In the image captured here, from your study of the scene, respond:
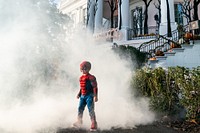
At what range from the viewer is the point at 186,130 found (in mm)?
4434

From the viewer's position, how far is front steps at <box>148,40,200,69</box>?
850cm

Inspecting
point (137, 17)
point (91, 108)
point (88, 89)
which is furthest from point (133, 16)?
point (91, 108)

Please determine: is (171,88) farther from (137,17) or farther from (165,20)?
(137,17)

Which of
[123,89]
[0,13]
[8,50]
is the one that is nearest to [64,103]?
[123,89]

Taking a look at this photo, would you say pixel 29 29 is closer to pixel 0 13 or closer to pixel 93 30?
pixel 0 13

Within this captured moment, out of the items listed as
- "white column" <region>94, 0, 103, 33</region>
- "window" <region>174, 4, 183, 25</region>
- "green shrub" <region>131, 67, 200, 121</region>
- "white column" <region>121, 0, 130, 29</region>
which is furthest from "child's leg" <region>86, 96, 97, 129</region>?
"white column" <region>94, 0, 103, 33</region>

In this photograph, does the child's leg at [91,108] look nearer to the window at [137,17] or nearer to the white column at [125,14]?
the white column at [125,14]

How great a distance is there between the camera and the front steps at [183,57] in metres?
8.50

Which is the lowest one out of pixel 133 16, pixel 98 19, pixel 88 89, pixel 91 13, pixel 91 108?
pixel 91 108

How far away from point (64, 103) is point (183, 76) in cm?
326

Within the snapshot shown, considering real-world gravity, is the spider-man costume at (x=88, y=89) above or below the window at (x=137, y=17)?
below

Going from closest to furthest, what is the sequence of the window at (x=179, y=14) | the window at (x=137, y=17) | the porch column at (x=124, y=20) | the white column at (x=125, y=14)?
the porch column at (x=124, y=20) < the white column at (x=125, y=14) < the window at (x=179, y=14) < the window at (x=137, y=17)

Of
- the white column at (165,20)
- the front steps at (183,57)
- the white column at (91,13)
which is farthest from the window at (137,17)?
the front steps at (183,57)

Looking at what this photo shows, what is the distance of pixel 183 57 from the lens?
8.76 meters
